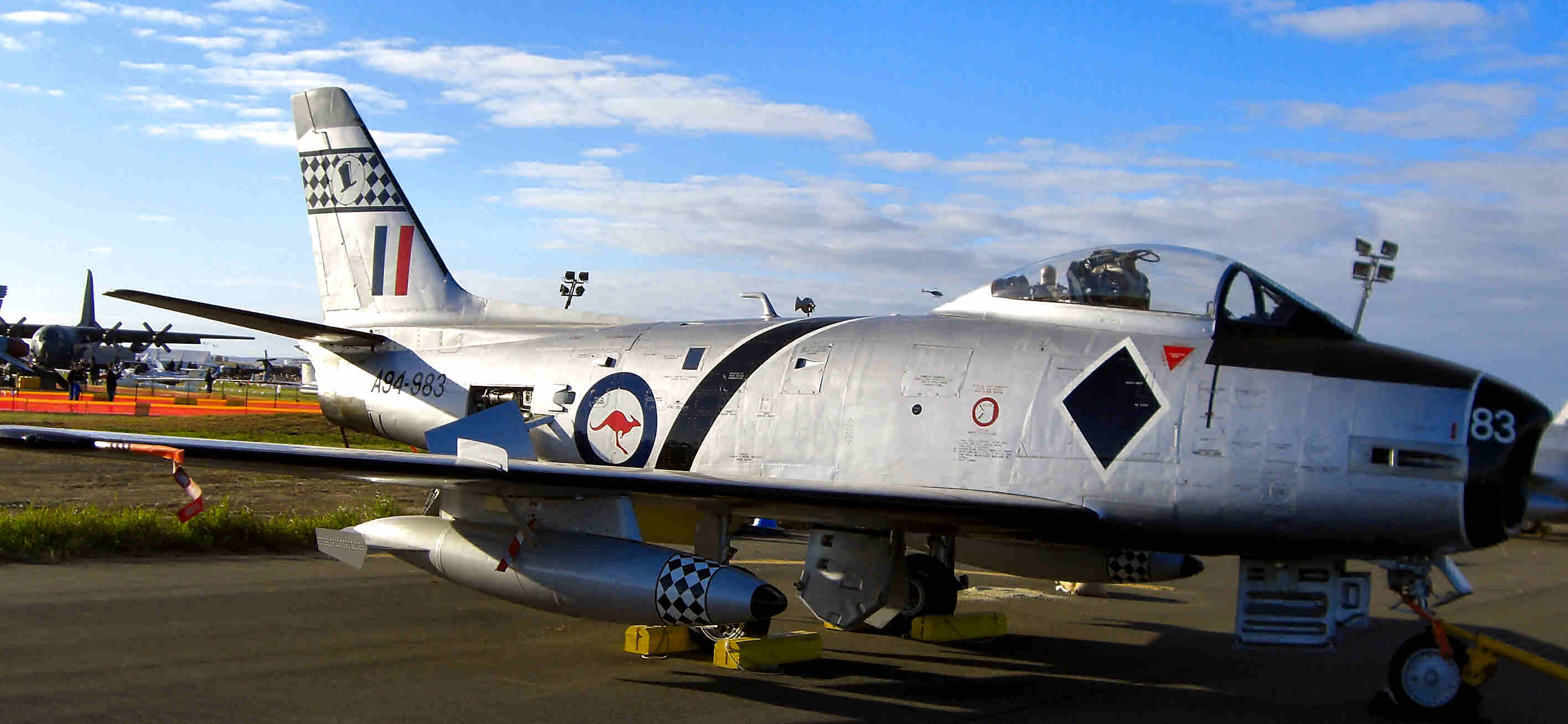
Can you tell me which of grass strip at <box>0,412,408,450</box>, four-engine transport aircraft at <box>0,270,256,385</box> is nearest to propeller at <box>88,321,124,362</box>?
four-engine transport aircraft at <box>0,270,256,385</box>

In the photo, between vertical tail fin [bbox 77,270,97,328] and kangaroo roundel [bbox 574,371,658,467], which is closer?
kangaroo roundel [bbox 574,371,658,467]

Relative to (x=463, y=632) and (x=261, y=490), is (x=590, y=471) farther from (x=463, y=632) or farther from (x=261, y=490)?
(x=261, y=490)

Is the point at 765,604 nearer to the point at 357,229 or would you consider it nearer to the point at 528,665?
the point at 528,665

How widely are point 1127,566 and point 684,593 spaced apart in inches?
197

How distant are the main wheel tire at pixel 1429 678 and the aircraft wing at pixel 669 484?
224 centimetres

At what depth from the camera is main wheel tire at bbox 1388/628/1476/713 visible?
7.38 m

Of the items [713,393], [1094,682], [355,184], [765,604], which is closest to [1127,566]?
[1094,682]

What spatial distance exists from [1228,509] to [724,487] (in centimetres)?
341

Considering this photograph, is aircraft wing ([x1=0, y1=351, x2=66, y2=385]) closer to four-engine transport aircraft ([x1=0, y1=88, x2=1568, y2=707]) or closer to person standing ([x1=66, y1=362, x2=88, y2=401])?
person standing ([x1=66, y1=362, x2=88, y2=401])

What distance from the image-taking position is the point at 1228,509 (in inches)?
297

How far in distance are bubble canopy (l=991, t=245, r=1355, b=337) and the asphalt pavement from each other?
8.01 feet

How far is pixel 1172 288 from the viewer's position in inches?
335

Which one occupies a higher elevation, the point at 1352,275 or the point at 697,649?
the point at 1352,275

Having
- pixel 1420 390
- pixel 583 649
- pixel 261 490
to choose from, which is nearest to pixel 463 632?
pixel 583 649
